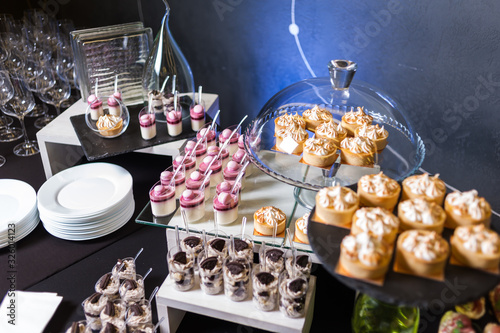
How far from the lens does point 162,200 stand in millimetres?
1704

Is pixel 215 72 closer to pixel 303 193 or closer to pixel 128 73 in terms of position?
→ pixel 128 73

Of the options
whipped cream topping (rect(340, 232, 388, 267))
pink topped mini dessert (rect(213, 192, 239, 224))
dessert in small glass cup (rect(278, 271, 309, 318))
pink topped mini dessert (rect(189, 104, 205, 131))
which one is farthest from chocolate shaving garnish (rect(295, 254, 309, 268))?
pink topped mini dessert (rect(189, 104, 205, 131))

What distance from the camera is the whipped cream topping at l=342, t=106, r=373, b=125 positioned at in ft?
5.99

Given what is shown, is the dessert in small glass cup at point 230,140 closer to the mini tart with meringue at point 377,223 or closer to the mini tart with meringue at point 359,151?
the mini tart with meringue at point 359,151

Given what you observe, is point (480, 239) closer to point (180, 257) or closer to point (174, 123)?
point (180, 257)

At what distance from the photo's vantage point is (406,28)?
2.45 meters

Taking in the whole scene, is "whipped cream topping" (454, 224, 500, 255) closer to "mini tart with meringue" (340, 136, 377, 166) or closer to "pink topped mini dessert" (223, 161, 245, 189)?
"mini tart with meringue" (340, 136, 377, 166)

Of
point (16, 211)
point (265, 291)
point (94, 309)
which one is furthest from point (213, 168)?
point (16, 211)

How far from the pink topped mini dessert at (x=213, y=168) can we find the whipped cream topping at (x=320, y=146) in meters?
0.42

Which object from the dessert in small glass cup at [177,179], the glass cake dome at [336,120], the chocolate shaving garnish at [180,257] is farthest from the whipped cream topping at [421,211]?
the dessert in small glass cup at [177,179]

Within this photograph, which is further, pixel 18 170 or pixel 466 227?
pixel 18 170

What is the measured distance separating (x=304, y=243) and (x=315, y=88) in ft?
2.24

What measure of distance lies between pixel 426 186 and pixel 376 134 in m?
0.45

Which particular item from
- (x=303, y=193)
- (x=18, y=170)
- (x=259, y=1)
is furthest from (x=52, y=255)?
(x=259, y=1)
